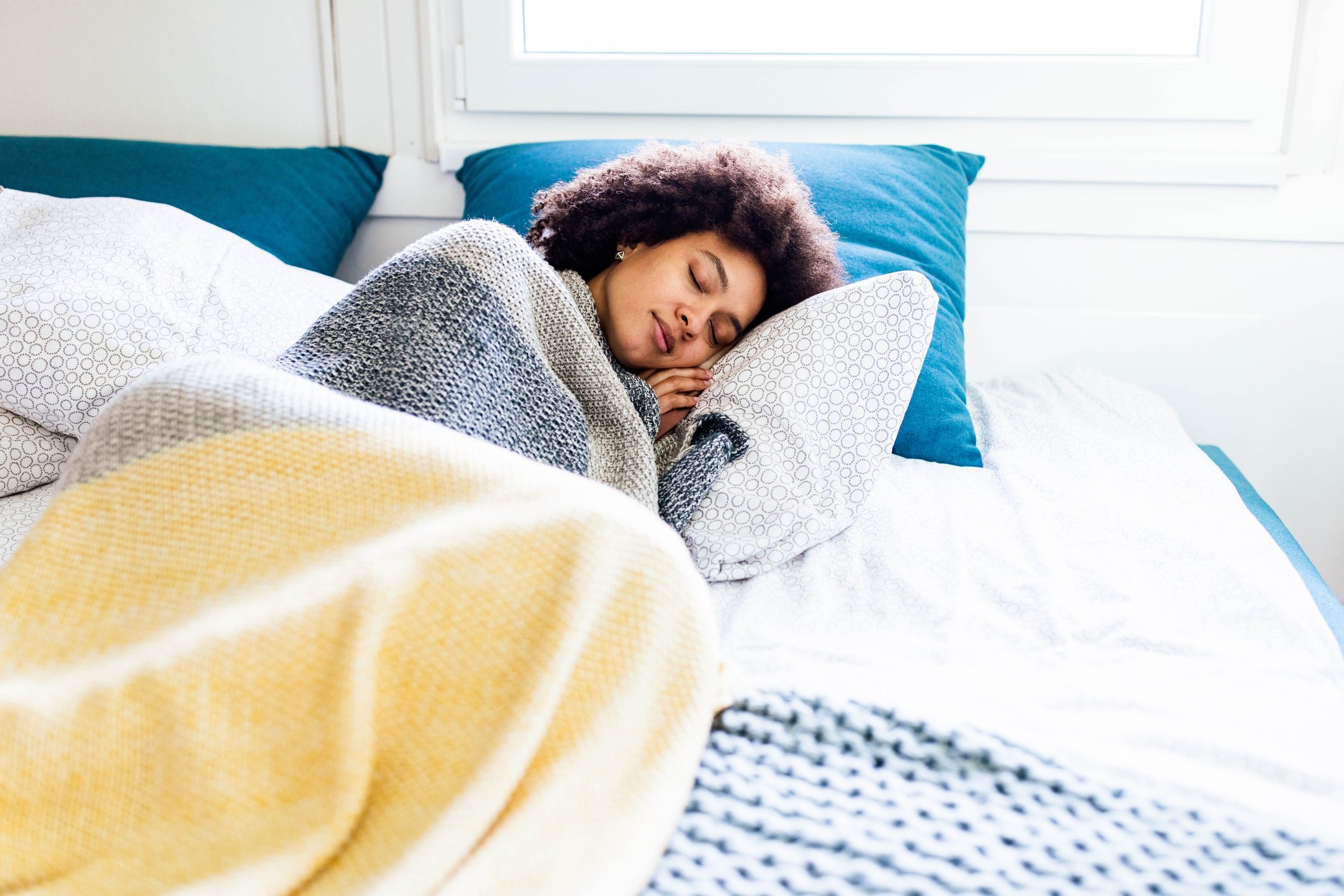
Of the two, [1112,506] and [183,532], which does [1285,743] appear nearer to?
[1112,506]

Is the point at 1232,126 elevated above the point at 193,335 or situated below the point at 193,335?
above

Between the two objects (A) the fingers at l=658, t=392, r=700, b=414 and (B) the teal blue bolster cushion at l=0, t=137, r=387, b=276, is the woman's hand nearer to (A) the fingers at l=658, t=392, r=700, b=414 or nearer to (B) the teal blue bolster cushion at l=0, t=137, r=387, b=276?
(A) the fingers at l=658, t=392, r=700, b=414

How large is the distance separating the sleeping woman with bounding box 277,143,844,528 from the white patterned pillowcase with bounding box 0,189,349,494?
257 millimetres

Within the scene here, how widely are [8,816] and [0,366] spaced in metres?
0.61

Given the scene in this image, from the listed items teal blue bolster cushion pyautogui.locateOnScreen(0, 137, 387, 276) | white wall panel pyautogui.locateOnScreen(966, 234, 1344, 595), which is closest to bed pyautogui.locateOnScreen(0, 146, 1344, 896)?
teal blue bolster cushion pyautogui.locateOnScreen(0, 137, 387, 276)

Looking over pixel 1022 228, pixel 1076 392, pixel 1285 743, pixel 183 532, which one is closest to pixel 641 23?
pixel 1022 228

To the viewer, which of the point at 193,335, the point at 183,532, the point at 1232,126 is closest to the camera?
the point at 183,532

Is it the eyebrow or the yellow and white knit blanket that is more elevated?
the eyebrow

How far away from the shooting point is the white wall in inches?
64.4

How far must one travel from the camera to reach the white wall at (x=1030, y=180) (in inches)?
64.4

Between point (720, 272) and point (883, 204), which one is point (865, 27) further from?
point (720, 272)

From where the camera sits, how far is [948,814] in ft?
1.81

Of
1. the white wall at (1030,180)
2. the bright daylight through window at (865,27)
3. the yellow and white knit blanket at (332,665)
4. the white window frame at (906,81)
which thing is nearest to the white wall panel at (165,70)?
the white wall at (1030,180)

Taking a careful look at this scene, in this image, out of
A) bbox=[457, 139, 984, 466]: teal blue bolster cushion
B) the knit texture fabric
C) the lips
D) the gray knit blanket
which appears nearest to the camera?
the knit texture fabric
